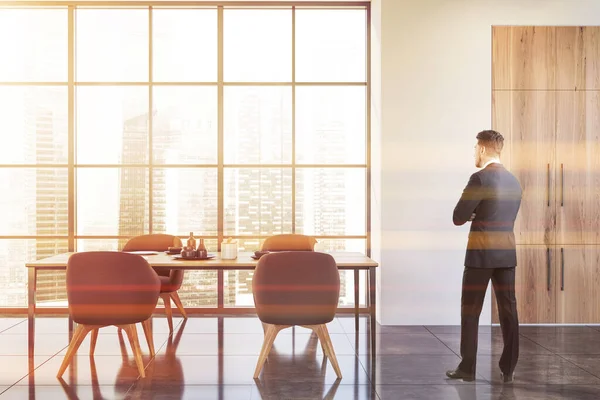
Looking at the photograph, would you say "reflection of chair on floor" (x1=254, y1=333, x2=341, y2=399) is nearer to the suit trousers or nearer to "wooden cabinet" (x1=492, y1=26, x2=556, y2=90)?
the suit trousers

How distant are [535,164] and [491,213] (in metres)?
2.25

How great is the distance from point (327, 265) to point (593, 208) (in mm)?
3489

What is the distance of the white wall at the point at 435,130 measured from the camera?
18.1ft

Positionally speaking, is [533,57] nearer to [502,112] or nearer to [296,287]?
[502,112]

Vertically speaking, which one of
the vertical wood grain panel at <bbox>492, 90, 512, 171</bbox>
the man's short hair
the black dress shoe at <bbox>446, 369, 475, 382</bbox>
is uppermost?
the vertical wood grain panel at <bbox>492, 90, 512, 171</bbox>

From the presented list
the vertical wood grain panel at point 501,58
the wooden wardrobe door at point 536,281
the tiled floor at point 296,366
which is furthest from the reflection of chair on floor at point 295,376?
the vertical wood grain panel at point 501,58

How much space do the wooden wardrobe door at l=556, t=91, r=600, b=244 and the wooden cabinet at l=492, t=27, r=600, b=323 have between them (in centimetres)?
1

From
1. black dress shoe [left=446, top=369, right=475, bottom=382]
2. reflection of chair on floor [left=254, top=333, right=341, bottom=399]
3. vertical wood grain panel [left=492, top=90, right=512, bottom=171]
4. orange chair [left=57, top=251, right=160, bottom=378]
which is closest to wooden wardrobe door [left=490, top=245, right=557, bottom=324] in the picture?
vertical wood grain panel [left=492, top=90, right=512, bottom=171]

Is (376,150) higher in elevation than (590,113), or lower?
lower

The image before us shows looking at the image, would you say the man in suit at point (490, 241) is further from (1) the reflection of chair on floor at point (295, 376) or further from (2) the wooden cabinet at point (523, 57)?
(2) the wooden cabinet at point (523, 57)

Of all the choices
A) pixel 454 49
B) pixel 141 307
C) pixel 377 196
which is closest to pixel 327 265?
pixel 141 307

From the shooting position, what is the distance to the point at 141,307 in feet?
12.3

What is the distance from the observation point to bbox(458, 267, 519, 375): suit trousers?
362 cm

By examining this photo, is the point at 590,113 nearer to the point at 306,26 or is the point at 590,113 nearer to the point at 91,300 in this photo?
the point at 306,26
